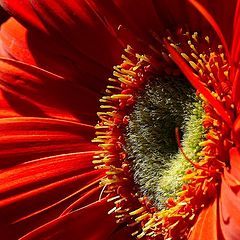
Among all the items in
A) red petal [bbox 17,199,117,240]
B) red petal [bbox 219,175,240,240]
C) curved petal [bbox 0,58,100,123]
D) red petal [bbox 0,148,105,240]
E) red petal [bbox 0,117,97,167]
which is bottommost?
red petal [bbox 219,175,240,240]

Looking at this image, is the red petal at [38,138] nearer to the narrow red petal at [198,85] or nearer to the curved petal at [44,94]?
the curved petal at [44,94]

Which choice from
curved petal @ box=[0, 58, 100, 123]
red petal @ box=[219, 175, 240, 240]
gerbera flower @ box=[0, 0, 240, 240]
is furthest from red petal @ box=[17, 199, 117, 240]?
red petal @ box=[219, 175, 240, 240]

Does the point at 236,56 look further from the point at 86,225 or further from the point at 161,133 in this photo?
the point at 86,225

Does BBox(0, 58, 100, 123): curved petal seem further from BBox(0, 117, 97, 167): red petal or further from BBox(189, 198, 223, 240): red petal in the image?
BBox(189, 198, 223, 240): red petal

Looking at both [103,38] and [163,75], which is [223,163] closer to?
[163,75]

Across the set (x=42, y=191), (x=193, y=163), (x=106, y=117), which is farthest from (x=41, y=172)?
(x=193, y=163)

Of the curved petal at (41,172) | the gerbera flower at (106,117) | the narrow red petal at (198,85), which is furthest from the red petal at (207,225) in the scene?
the curved petal at (41,172)

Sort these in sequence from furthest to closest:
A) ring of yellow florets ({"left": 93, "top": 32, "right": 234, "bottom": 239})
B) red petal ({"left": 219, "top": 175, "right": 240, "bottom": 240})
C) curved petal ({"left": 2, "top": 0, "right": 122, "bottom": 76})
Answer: curved petal ({"left": 2, "top": 0, "right": 122, "bottom": 76})
ring of yellow florets ({"left": 93, "top": 32, "right": 234, "bottom": 239})
red petal ({"left": 219, "top": 175, "right": 240, "bottom": 240})
